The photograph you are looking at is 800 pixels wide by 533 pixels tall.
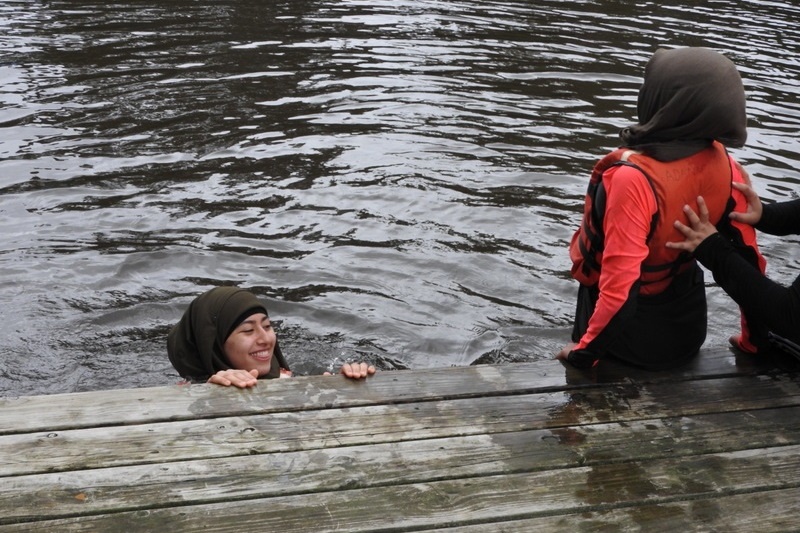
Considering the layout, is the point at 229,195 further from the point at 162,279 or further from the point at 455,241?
the point at 455,241

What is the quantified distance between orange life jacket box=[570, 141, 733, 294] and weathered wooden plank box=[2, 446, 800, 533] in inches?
38.7

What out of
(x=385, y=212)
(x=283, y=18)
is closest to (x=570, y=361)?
(x=385, y=212)

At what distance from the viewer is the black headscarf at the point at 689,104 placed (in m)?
4.06

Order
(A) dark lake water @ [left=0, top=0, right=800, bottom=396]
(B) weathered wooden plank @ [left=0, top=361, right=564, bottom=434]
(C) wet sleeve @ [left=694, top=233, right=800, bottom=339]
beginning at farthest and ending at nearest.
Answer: (A) dark lake water @ [left=0, top=0, right=800, bottom=396] → (C) wet sleeve @ [left=694, top=233, right=800, bottom=339] → (B) weathered wooden plank @ [left=0, top=361, right=564, bottom=434]

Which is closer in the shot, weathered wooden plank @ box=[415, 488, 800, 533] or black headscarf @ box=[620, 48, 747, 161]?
weathered wooden plank @ box=[415, 488, 800, 533]

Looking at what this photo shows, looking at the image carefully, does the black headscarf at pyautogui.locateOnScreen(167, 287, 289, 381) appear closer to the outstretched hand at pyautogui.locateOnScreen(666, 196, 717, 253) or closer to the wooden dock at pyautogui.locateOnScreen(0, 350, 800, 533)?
the wooden dock at pyautogui.locateOnScreen(0, 350, 800, 533)

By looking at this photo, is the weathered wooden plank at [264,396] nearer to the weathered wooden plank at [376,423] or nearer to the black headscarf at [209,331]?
the weathered wooden plank at [376,423]

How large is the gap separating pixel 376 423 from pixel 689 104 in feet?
6.37

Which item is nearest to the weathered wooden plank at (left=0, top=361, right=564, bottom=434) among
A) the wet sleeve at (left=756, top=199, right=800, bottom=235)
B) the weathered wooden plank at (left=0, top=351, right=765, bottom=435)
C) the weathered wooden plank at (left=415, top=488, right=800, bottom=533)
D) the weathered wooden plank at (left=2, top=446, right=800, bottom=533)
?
the weathered wooden plank at (left=0, top=351, right=765, bottom=435)

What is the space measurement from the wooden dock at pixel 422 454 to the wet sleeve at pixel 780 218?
72 centimetres

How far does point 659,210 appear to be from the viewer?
4.36 meters

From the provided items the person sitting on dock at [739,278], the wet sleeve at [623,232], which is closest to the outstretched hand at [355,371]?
the wet sleeve at [623,232]

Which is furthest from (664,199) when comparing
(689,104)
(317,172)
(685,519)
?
(317,172)

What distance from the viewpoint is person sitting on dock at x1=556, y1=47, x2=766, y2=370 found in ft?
13.5
